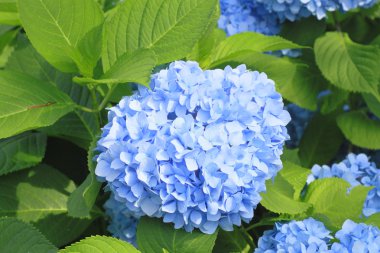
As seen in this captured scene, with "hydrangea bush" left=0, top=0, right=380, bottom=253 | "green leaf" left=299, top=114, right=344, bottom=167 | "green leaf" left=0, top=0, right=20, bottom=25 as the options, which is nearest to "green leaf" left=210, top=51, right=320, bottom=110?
"hydrangea bush" left=0, top=0, right=380, bottom=253

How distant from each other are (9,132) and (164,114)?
36cm

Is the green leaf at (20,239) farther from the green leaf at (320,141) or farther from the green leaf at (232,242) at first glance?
the green leaf at (320,141)

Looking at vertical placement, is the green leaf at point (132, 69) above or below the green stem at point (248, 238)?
above

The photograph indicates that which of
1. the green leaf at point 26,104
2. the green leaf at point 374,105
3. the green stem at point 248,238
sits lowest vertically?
the green stem at point 248,238

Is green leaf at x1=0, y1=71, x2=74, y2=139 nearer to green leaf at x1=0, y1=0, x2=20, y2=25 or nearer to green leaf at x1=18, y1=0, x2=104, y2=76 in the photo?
green leaf at x1=18, y1=0, x2=104, y2=76

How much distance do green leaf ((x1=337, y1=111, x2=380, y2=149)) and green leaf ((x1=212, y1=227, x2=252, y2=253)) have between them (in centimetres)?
62

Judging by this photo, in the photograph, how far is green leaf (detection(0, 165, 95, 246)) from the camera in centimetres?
190

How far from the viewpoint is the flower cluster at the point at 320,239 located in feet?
4.99

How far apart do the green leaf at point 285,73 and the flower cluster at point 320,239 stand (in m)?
0.48

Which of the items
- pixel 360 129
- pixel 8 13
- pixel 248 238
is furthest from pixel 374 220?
pixel 8 13

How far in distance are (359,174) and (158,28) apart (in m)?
0.71

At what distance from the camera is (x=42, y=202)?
6.36 feet

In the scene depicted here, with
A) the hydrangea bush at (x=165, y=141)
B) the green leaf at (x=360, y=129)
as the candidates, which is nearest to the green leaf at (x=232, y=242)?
the hydrangea bush at (x=165, y=141)

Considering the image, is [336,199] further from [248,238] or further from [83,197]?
[83,197]
